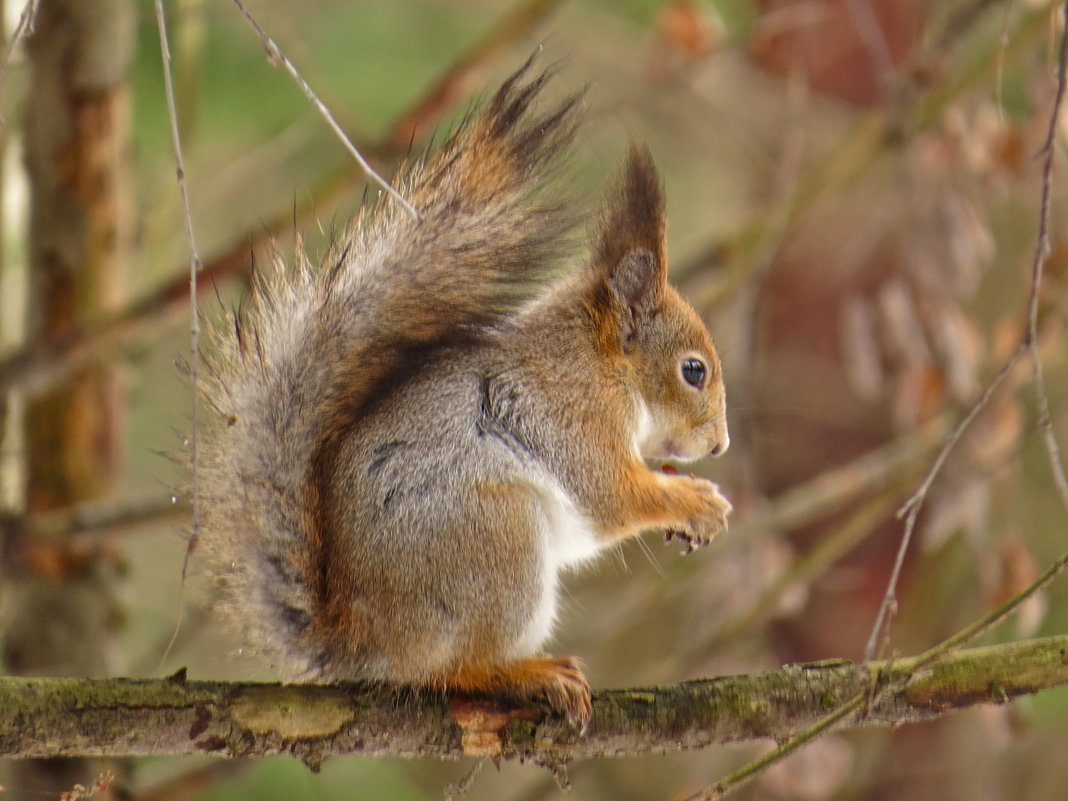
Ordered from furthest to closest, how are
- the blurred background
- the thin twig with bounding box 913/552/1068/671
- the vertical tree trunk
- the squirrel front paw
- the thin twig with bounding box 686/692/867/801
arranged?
1. the vertical tree trunk
2. the blurred background
3. the squirrel front paw
4. the thin twig with bounding box 686/692/867/801
5. the thin twig with bounding box 913/552/1068/671

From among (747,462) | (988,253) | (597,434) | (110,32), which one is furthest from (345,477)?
(988,253)

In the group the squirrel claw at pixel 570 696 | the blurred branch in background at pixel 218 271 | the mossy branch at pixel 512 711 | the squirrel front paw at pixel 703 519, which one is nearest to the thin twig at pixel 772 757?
the mossy branch at pixel 512 711

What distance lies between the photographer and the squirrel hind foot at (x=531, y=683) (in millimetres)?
1689

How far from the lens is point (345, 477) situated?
179 cm

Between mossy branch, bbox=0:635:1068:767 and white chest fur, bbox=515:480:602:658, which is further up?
white chest fur, bbox=515:480:602:658

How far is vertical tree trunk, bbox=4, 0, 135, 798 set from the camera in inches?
101

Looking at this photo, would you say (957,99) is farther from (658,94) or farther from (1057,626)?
(1057,626)

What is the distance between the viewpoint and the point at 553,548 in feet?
6.19

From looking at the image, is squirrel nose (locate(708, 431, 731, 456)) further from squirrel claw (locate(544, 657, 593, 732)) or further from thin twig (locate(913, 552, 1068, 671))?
thin twig (locate(913, 552, 1068, 671))

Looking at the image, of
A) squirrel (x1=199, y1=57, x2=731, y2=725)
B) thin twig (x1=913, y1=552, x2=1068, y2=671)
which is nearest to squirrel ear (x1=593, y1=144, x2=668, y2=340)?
squirrel (x1=199, y1=57, x2=731, y2=725)

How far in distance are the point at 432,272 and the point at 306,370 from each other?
249 millimetres

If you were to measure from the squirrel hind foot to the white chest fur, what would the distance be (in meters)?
0.03

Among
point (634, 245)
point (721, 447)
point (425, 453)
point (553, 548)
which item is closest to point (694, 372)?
point (721, 447)

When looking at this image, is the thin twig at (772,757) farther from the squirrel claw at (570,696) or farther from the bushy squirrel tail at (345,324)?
the bushy squirrel tail at (345,324)
